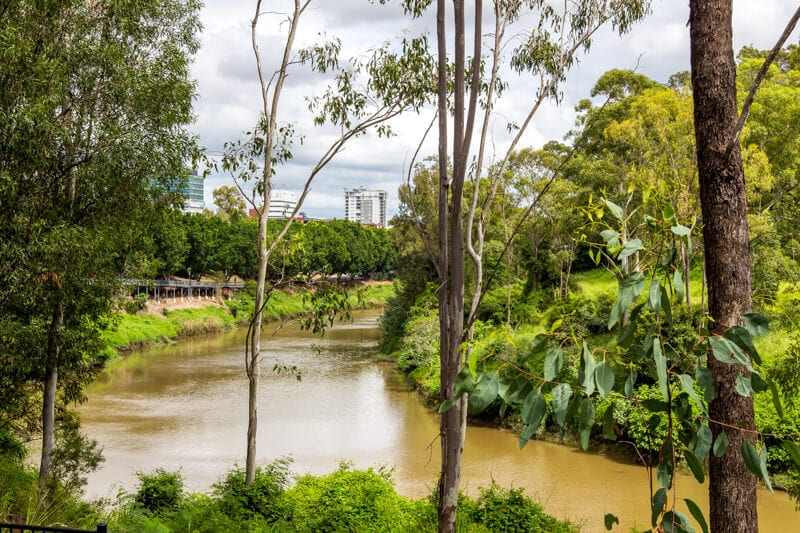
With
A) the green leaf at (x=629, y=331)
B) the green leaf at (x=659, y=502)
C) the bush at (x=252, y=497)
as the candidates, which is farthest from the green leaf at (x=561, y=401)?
the bush at (x=252, y=497)

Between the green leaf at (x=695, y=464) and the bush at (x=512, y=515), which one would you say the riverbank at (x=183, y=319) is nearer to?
the bush at (x=512, y=515)

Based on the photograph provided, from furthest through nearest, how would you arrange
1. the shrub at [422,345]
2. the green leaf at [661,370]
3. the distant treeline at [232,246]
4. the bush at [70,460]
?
the distant treeline at [232,246]
the shrub at [422,345]
the bush at [70,460]
the green leaf at [661,370]

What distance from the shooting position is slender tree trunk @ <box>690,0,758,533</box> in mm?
2729

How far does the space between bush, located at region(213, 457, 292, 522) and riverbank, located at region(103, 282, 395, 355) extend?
13950 millimetres

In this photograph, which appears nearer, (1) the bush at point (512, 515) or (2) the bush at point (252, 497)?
(1) the bush at point (512, 515)

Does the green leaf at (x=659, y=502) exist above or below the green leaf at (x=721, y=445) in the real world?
below

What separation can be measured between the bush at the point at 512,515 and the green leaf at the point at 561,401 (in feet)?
19.6

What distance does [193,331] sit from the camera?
1196 inches

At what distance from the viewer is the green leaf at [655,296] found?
1.60 m

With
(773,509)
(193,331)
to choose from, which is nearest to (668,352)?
(773,509)

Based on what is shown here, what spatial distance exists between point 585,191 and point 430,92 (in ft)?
32.1

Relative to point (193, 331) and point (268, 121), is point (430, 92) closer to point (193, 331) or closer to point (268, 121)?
point (268, 121)

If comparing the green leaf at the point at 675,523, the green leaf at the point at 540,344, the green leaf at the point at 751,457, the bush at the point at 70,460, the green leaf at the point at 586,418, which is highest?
the green leaf at the point at 540,344

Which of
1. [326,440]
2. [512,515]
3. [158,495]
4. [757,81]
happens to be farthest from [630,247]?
[326,440]
